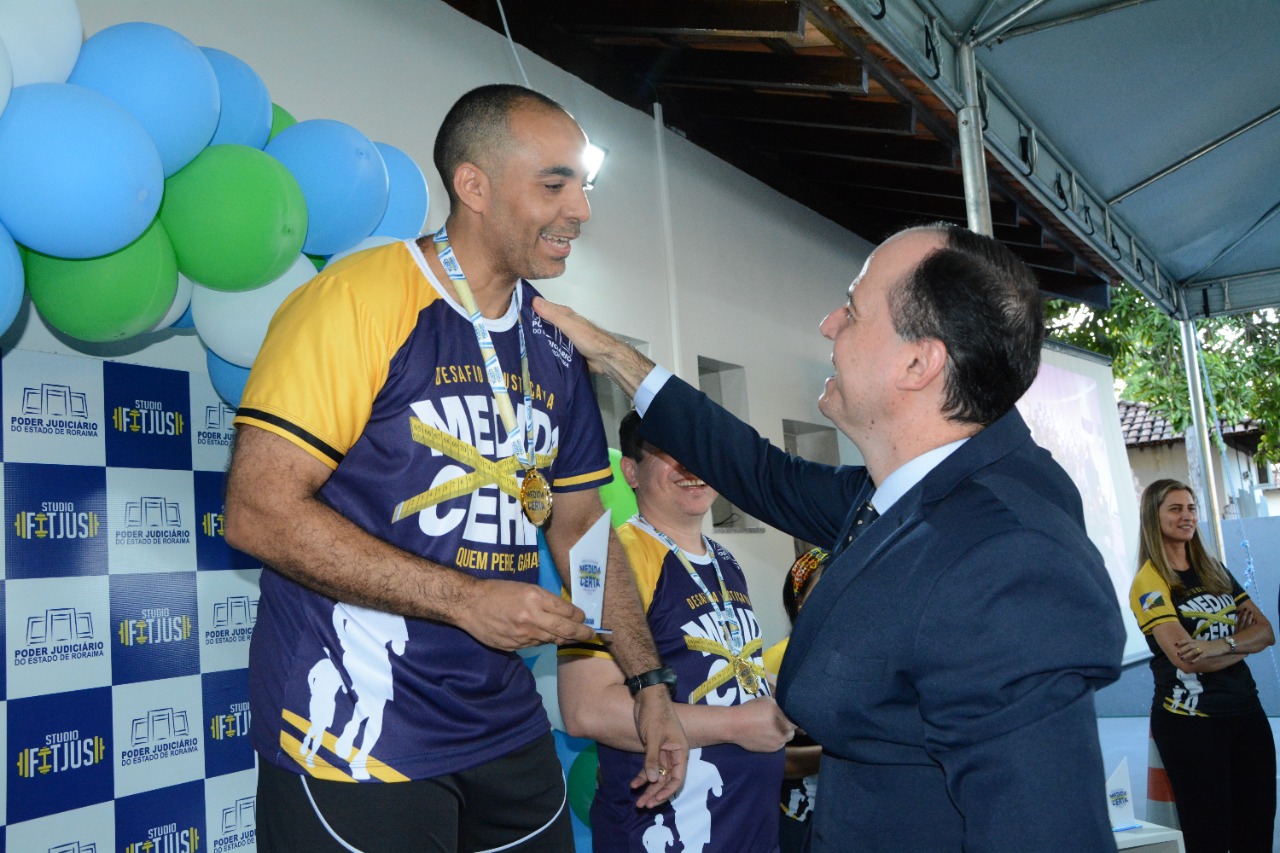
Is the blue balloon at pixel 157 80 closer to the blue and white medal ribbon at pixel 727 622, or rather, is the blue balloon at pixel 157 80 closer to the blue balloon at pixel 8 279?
the blue balloon at pixel 8 279

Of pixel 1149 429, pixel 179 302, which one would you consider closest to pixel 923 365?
pixel 179 302

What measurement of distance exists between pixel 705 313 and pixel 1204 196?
12.7 ft

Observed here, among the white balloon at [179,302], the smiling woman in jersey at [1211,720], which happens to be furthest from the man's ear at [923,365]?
the smiling woman in jersey at [1211,720]

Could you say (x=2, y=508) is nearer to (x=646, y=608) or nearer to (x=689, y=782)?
(x=646, y=608)

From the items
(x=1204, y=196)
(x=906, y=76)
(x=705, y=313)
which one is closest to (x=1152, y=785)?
(x=705, y=313)

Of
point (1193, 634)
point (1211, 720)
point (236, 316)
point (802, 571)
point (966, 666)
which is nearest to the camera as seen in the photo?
point (966, 666)

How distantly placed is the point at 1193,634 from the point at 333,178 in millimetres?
4351

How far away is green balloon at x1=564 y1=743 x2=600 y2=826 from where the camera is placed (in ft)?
11.3

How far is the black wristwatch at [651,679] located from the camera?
2.20 m

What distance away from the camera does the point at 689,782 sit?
2.57 meters

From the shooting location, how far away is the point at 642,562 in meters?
2.76

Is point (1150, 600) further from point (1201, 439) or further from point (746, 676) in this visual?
point (1201, 439)

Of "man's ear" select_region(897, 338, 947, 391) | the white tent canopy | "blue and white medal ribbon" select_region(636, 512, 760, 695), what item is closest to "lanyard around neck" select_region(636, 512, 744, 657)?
"blue and white medal ribbon" select_region(636, 512, 760, 695)

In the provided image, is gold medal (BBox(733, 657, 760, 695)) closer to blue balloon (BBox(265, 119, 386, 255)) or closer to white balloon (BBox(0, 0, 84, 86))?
blue balloon (BBox(265, 119, 386, 255))
